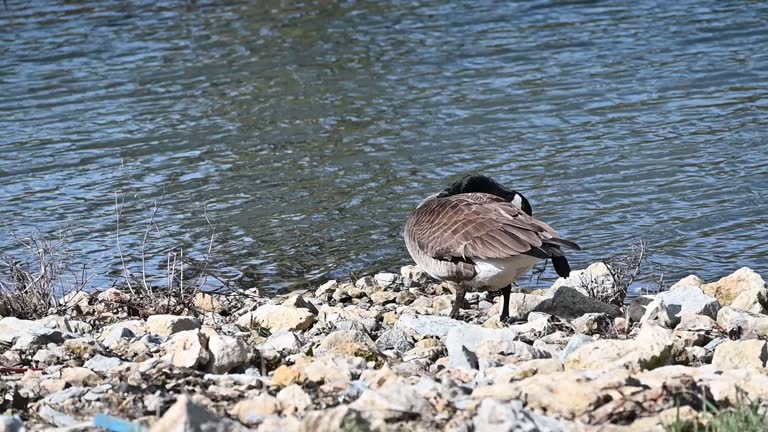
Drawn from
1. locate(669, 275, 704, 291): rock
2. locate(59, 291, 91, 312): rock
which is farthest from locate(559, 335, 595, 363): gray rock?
locate(59, 291, 91, 312): rock

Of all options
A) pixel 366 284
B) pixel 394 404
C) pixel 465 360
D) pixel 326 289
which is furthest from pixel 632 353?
pixel 326 289

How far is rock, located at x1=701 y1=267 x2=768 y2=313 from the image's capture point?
7480 millimetres

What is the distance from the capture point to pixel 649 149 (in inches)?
496

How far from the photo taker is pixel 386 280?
891cm

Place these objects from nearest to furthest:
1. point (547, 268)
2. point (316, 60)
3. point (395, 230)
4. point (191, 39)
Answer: point (547, 268) → point (395, 230) → point (316, 60) → point (191, 39)

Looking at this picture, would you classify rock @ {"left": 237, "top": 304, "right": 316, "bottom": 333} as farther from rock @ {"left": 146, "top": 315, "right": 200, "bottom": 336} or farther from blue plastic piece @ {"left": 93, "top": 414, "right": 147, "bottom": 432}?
blue plastic piece @ {"left": 93, "top": 414, "right": 147, "bottom": 432}

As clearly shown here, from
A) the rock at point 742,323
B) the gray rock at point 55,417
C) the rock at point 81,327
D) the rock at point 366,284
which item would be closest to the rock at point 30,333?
the rock at point 81,327

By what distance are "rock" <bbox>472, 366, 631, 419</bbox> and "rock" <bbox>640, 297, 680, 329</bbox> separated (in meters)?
2.37

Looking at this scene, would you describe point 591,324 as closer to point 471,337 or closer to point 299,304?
point 471,337

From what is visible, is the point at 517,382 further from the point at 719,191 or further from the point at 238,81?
the point at 238,81

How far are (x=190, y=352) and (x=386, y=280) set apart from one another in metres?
3.51

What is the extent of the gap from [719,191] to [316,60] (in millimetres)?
8953

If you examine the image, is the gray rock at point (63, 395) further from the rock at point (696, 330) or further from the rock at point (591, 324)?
the rock at point (696, 330)

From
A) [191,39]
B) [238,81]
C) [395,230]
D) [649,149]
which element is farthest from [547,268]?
[191,39]
